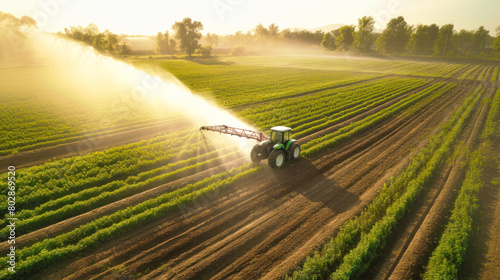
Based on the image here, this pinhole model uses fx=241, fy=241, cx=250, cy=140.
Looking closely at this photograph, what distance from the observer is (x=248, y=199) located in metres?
12.0

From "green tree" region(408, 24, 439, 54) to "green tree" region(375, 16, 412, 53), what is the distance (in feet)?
17.6

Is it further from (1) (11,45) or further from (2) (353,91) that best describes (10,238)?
(1) (11,45)

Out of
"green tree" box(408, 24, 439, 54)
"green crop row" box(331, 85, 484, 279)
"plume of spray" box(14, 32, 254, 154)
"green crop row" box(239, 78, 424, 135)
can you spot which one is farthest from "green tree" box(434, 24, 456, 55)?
"green crop row" box(331, 85, 484, 279)

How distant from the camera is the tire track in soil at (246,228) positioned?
335 inches

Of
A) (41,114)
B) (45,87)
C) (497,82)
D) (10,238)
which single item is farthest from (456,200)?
(497,82)

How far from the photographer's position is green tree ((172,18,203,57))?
96500 millimetres

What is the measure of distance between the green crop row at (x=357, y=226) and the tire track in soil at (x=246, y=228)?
465mm

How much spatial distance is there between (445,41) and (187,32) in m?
107

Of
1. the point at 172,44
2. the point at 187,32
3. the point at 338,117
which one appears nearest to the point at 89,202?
the point at 338,117

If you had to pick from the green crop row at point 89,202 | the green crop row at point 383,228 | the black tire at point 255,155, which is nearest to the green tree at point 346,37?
the green crop row at point 383,228

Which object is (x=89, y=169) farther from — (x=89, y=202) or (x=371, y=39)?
(x=371, y=39)

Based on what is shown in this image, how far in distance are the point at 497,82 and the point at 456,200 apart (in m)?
54.4

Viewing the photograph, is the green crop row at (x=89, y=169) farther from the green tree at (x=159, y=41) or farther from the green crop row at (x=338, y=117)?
the green tree at (x=159, y=41)

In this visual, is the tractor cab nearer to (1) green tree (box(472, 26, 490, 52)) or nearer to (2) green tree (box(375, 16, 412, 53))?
(2) green tree (box(375, 16, 412, 53))
